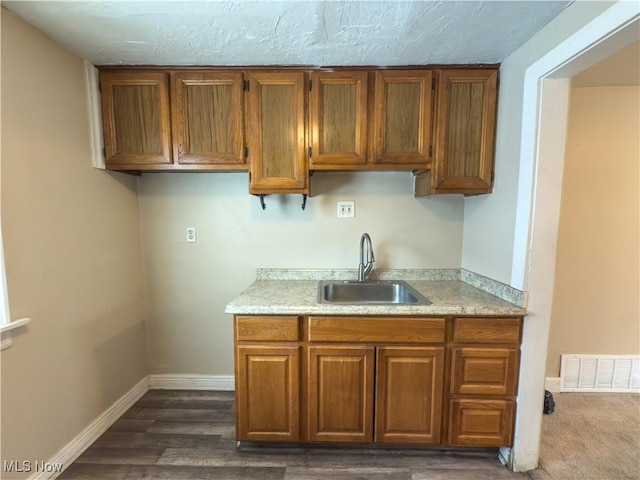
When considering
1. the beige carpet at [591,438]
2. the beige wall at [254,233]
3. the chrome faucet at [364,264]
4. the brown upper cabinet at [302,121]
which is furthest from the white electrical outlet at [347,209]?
the beige carpet at [591,438]

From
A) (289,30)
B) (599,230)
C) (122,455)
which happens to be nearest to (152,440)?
(122,455)

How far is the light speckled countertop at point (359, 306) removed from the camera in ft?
4.95

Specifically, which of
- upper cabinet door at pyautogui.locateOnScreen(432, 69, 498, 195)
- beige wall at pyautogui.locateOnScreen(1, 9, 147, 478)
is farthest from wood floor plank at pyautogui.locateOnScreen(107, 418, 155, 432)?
upper cabinet door at pyautogui.locateOnScreen(432, 69, 498, 195)

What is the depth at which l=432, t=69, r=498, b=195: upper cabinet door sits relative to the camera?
169 cm

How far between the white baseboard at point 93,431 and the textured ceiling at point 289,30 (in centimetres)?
212

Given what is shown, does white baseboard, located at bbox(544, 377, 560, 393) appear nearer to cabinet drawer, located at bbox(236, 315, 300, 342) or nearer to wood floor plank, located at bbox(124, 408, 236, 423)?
cabinet drawer, located at bbox(236, 315, 300, 342)

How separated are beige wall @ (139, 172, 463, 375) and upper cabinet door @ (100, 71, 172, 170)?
1.18 feet

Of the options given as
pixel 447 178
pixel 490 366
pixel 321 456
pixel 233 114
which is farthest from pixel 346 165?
pixel 321 456

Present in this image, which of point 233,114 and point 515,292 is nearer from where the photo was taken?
point 515,292

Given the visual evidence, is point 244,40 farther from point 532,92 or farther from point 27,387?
point 27,387

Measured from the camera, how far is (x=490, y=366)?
5.04 ft

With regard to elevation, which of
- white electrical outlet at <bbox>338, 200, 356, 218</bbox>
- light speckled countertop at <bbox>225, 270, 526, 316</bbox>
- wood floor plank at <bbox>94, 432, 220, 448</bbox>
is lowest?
wood floor plank at <bbox>94, 432, 220, 448</bbox>

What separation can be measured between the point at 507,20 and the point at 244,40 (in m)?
1.23

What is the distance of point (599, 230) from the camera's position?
6.66 feet
